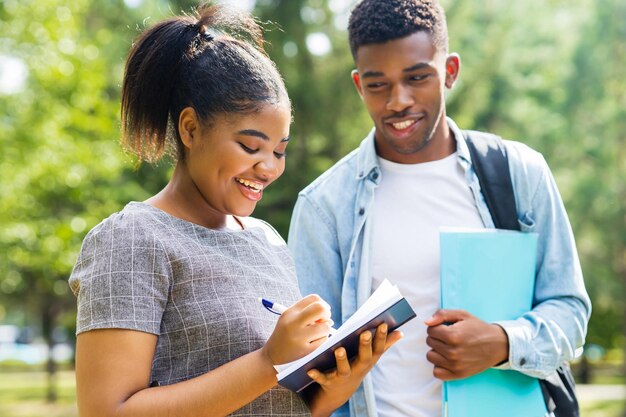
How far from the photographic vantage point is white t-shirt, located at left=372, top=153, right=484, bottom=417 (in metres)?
2.86

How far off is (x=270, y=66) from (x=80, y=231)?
10797mm

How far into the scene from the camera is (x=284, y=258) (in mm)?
2527

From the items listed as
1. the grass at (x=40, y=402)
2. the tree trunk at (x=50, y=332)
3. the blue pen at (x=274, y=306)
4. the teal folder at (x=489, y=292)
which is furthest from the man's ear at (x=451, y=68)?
the tree trunk at (x=50, y=332)

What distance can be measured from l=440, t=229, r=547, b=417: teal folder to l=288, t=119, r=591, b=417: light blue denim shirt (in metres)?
0.08

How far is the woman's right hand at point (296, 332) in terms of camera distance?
1.93m

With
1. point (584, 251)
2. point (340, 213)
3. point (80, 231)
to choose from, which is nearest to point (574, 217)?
point (584, 251)

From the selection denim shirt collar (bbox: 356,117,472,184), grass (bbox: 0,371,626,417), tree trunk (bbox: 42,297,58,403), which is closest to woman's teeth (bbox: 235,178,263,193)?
denim shirt collar (bbox: 356,117,472,184)

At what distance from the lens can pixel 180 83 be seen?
7.43 feet

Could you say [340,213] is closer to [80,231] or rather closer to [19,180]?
[19,180]

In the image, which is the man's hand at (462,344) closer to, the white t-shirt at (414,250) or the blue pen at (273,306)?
the white t-shirt at (414,250)

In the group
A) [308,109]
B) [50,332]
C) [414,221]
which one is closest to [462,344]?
[414,221]

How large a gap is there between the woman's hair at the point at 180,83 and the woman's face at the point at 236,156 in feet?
0.11

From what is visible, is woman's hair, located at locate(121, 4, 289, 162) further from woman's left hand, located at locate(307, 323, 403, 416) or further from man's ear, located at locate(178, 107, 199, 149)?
woman's left hand, located at locate(307, 323, 403, 416)

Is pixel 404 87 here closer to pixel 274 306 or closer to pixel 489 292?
pixel 489 292
